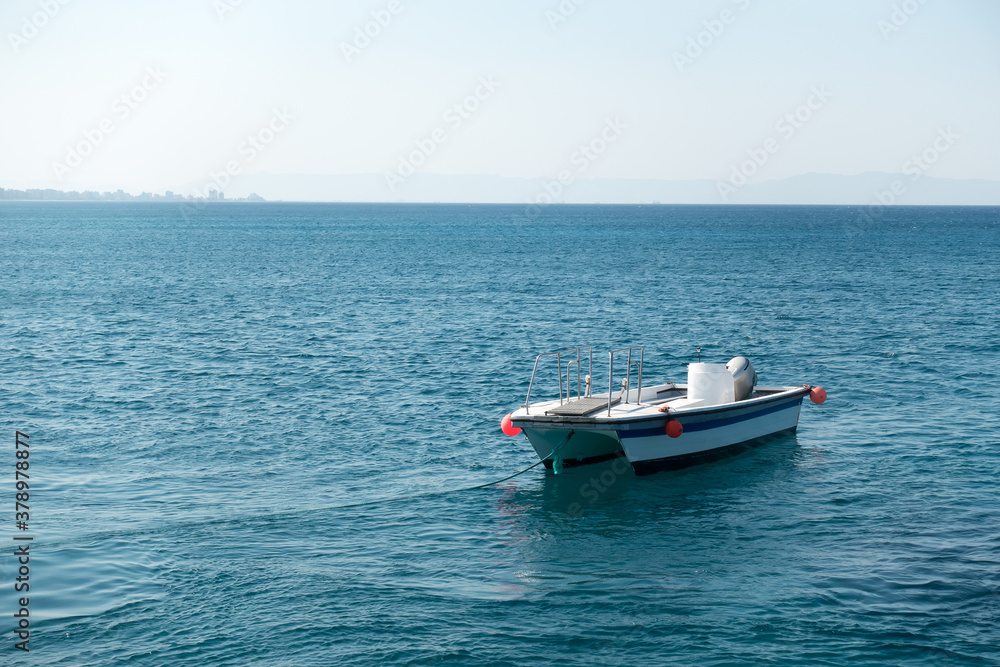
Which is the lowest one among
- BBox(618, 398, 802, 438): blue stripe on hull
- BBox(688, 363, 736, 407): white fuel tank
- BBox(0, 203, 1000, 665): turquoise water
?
BBox(0, 203, 1000, 665): turquoise water

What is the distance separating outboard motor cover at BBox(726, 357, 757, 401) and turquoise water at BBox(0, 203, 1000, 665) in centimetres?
174

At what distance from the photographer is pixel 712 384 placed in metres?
22.3

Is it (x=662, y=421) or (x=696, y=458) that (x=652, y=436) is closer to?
(x=662, y=421)

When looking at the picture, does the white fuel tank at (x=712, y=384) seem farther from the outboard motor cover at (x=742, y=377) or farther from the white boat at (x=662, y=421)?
the outboard motor cover at (x=742, y=377)

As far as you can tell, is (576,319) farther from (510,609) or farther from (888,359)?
(510,609)

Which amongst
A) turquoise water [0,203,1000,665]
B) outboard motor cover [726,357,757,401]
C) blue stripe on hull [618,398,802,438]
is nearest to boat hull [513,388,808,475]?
blue stripe on hull [618,398,802,438]

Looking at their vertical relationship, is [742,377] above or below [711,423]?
above

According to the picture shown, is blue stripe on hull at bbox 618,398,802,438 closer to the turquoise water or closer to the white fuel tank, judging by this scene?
the white fuel tank

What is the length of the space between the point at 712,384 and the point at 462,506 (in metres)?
7.44

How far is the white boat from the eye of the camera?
19.9 metres

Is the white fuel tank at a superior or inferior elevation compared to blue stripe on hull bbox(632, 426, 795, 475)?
superior

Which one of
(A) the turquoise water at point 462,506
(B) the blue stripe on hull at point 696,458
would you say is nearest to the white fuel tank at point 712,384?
(B) the blue stripe on hull at point 696,458

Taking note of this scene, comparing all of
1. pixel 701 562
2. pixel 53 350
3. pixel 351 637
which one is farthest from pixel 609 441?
pixel 53 350

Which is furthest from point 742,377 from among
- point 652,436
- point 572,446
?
point 572,446
